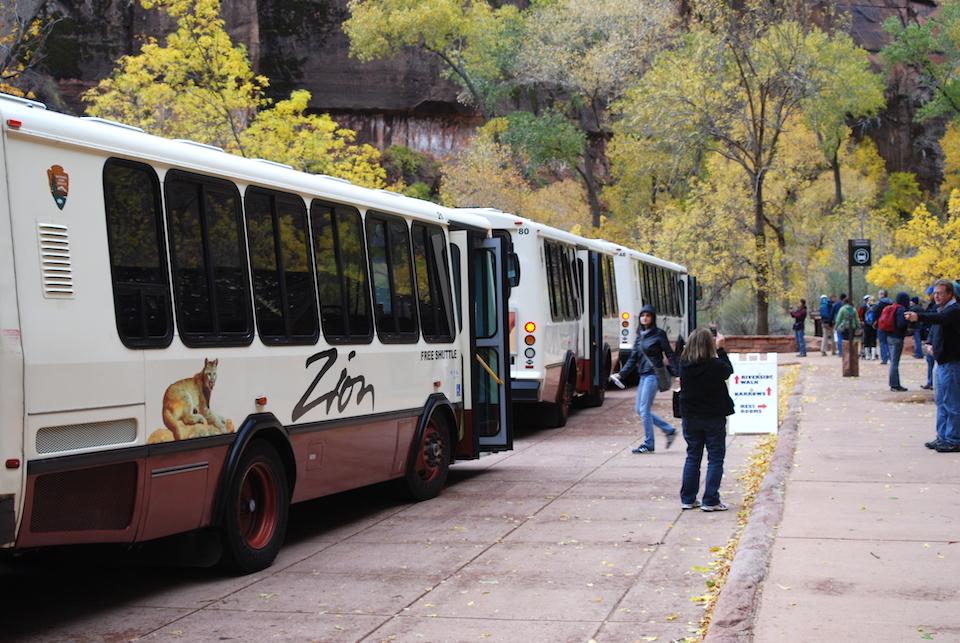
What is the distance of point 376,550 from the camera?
32.5 ft

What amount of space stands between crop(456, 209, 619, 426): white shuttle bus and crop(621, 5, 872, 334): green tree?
22587mm

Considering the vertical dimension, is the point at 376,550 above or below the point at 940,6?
below

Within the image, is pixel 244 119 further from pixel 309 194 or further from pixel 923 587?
pixel 923 587

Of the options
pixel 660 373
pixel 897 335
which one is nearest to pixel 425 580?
pixel 660 373

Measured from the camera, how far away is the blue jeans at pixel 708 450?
11250mm

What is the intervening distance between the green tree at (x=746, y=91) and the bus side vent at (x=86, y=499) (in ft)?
127

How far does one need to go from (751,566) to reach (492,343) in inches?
255

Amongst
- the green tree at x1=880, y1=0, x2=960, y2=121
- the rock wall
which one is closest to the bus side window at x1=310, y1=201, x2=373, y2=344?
the rock wall

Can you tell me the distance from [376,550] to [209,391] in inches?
87.8

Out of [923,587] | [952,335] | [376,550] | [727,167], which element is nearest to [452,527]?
[376,550]

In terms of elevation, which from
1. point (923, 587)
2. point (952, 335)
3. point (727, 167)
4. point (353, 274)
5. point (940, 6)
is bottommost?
point (923, 587)

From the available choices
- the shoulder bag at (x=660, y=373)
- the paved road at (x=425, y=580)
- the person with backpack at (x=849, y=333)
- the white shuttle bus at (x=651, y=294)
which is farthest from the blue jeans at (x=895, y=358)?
the paved road at (x=425, y=580)

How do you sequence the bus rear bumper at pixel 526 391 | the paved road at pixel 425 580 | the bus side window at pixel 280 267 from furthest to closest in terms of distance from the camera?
the bus rear bumper at pixel 526 391 → the bus side window at pixel 280 267 → the paved road at pixel 425 580

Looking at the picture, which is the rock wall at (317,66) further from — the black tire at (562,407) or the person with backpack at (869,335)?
the black tire at (562,407)
